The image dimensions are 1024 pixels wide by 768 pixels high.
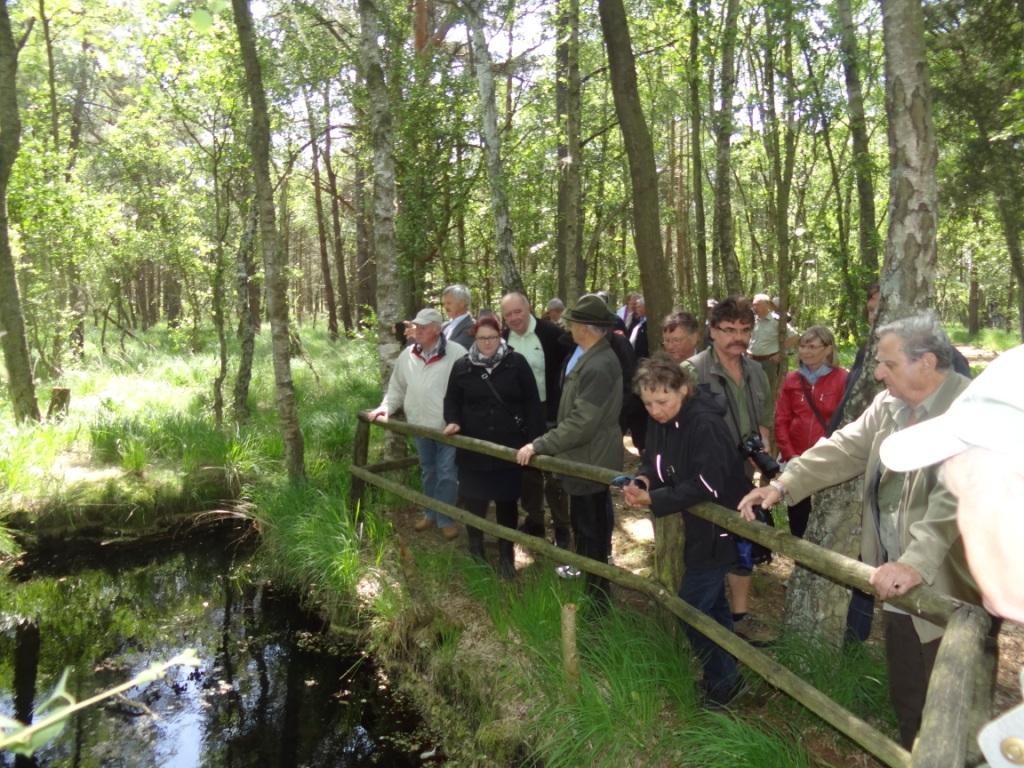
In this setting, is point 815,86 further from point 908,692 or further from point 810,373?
point 908,692

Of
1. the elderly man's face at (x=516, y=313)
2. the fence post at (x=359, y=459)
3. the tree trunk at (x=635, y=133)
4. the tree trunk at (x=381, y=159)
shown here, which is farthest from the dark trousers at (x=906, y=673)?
the tree trunk at (x=381, y=159)

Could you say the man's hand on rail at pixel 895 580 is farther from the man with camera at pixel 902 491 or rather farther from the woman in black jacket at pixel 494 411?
the woman in black jacket at pixel 494 411

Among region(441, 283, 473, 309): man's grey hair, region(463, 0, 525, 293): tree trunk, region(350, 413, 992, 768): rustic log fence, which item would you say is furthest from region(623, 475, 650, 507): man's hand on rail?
region(463, 0, 525, 293): tree trunk

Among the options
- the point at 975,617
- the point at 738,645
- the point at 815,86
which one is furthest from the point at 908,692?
the point at 815,86

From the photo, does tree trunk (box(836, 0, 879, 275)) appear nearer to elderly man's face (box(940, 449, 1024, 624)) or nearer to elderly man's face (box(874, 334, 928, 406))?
elderly man's face (box(874, 334, 928, 406))

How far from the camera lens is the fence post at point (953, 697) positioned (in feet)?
4.83

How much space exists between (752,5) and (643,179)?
16.7 ft

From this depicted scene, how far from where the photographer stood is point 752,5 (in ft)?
29.8

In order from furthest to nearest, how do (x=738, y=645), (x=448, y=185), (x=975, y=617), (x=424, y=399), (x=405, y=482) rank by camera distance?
(x=448, y=185)
(x=405, y=482)
(x=424, y=399)
(x=738, y=645)
(x=975, y=617)

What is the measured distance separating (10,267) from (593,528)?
7445 millimetres

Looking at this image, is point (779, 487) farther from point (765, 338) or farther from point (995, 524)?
point (765, 338)

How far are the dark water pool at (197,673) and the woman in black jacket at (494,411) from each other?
1.36 meters

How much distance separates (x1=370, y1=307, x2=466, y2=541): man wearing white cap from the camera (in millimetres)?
5751

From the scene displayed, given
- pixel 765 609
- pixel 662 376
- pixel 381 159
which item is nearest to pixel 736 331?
pixel 662 376
